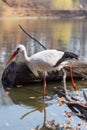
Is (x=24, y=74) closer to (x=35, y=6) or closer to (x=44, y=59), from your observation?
(x=44, y=59)

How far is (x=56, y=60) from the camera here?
10.2 meters

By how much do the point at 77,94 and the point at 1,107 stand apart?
87.8 inches

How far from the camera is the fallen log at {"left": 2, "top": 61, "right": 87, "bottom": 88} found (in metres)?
11.4

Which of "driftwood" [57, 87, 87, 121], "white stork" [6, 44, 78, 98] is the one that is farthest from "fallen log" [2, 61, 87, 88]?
"driftwood" [57, 87, 87, 121]

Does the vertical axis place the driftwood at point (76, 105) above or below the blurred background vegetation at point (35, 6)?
above

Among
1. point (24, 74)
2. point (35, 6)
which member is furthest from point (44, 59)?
point (35, 6)

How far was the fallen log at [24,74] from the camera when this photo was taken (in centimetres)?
1135

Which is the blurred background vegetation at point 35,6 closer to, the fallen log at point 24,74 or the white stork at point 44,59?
the fallen log at point 24,74

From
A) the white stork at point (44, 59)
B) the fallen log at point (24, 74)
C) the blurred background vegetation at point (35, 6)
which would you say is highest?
the white stork at point (44, 59)

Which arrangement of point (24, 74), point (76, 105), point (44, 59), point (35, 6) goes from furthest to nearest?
point (35, 6) → point (24, 74) → point (44, 59) → point (76, 105)

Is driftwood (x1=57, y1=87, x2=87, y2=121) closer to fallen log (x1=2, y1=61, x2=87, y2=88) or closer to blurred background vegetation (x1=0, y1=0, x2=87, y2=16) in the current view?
fallen log (x1=2, y1=61, x2=87, y2=88)

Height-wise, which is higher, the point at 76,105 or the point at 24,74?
the point at 76,105

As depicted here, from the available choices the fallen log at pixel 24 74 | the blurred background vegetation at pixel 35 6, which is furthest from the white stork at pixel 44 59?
the blurred background vegetation at pixel 35 6

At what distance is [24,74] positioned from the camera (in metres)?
11.4
